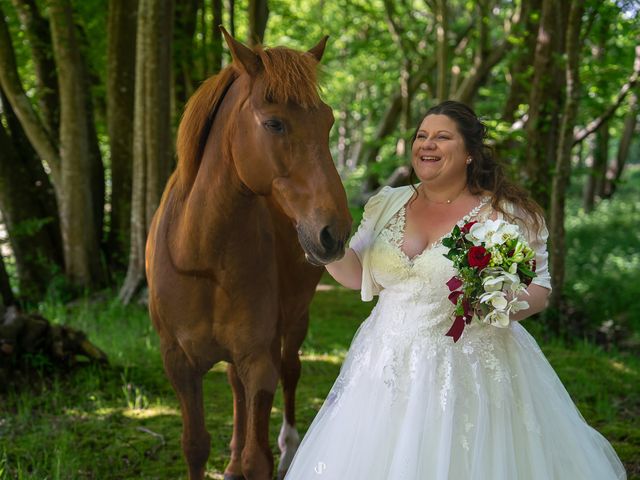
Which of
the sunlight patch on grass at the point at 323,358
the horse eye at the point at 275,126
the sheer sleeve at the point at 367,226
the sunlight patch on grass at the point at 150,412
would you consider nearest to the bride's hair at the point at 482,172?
the sheer sleeve at the point at 367,226

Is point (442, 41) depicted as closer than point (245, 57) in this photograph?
No

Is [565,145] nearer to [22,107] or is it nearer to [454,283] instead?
[454,283]

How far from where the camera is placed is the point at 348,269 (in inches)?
108

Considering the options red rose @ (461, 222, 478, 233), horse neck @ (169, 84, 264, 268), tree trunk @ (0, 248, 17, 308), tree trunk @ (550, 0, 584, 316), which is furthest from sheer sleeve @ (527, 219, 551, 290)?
tree trunk @ (0, 248, 17, 308)

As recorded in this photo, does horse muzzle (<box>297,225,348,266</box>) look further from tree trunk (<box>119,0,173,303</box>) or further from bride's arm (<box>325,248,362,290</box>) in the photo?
tree trunk (<box>119,0,173,303</box>)

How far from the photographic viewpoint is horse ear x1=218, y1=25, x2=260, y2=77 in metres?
2.52

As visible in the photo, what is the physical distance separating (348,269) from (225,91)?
2.85 feet

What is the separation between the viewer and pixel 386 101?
21047 mm

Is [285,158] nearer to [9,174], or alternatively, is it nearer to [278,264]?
[278,264]

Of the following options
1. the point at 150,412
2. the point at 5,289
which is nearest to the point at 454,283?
the point at 150,412

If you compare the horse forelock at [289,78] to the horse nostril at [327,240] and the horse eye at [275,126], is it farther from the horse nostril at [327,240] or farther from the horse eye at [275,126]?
the horse nostril at [327,240]

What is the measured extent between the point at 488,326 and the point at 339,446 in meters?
0.70

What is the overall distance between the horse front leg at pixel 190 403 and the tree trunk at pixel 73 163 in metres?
4.61

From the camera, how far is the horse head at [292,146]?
229 cm
